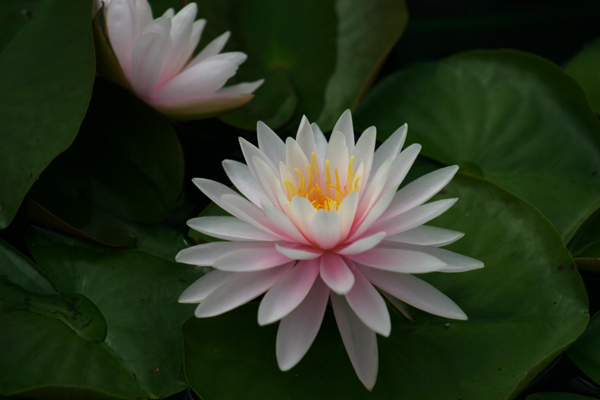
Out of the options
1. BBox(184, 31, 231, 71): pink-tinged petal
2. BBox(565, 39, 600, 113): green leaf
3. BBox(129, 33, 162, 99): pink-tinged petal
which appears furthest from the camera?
BBox(565, 39, 600, 113): green leaf

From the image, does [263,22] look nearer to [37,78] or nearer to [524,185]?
[37,78]

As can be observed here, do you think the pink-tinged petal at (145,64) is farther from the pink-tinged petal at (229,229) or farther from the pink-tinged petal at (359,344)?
the pink-tinged petal at (359,344)

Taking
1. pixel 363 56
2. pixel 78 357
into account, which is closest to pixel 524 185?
pixel 363 56

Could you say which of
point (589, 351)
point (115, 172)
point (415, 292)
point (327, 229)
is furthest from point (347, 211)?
point (115, 172)

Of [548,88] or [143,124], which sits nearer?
[143,124]

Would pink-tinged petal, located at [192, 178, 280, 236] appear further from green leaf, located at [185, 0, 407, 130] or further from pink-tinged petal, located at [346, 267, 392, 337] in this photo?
green leaf, located at [185, 0, 407, 130]

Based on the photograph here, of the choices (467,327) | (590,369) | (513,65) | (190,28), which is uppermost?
(190,28)

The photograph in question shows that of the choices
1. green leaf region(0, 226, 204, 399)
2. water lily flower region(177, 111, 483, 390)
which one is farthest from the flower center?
green leaf region(0, 226, 204, 399)
